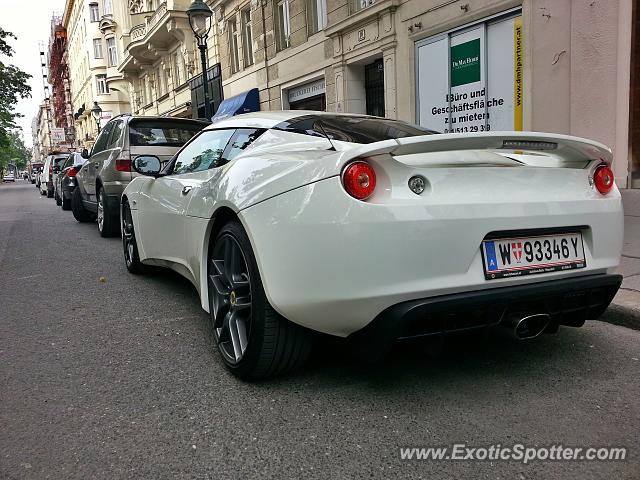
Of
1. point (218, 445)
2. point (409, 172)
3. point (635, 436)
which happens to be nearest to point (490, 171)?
point (409, 172)

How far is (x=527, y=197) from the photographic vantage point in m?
2.52

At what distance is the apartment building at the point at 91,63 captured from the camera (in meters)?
49.7

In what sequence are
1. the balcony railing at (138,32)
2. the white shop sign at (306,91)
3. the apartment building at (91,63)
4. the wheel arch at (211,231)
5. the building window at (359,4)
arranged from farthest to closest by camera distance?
the apartment building at (91,63) → the balcony railing at (138,32) → the white shop sign at (306,91) → the building window at (359,4) → the wheel arch at (211,231)

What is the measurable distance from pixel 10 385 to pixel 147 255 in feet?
6.29

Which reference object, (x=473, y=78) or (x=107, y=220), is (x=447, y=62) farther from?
(x=107, y=220)

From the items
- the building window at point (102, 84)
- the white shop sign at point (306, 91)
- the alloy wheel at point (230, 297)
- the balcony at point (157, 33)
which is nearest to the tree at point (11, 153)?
the building window at point (102, 84)

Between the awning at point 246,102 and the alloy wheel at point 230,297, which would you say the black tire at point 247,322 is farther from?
the awning at point 246,102

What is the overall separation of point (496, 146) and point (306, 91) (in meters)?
13.9

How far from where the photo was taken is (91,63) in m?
52.7

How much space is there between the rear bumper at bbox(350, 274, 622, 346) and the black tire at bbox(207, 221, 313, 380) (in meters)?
0.38

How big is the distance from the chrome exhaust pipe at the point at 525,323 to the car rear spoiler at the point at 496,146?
2.58 feet

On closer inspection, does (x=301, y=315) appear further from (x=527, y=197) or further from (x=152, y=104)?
(x=152, y=104)

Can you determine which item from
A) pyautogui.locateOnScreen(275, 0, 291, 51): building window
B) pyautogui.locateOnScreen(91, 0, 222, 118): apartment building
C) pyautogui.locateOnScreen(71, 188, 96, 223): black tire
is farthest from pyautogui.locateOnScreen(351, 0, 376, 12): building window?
pyautogui.locateOnScreen(91, 0, 222, 118): apartment building

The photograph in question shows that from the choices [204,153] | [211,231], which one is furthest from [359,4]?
[211,231]
